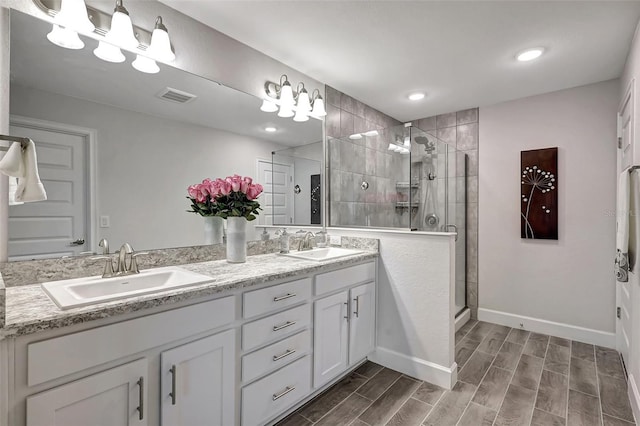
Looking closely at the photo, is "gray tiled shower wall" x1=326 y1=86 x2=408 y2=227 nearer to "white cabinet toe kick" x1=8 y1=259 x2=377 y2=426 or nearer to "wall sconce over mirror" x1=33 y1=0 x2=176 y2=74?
"white cabinet toe kick" x1=8 y1=259 x2=377 y2=426

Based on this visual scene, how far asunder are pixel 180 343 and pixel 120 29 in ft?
5.01

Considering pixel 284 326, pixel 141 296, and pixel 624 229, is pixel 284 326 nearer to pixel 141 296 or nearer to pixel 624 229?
pixel 141 296

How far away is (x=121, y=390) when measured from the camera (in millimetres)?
1069

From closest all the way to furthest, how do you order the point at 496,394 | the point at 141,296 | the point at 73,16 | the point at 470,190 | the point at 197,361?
1. the point at 141,296
2. the point at 197,361
3. the point at 73,16
4. the point at 496,394
5. the point at 470,190

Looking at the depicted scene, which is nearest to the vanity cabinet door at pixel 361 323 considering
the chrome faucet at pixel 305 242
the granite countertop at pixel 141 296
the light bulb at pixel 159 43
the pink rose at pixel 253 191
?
the granite countertop at pixel 141 296

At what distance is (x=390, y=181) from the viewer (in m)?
3.02

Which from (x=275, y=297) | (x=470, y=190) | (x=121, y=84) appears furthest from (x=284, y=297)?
(x=470, y=190)

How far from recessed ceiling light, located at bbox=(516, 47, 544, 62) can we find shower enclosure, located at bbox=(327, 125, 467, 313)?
882 mm

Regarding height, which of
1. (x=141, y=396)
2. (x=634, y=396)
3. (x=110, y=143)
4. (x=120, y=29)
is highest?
(x=120, y=29)

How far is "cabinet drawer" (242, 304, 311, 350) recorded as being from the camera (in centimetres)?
146

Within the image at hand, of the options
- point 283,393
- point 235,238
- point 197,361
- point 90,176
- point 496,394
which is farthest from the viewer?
point 496,394

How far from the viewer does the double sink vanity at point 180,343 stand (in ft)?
3.08

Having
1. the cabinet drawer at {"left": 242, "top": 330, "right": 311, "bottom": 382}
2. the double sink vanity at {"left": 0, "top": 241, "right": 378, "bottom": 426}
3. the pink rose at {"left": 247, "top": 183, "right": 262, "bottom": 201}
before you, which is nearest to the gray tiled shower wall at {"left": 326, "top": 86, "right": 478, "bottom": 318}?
the double sink vanity at {"left": 0, "top": 241, "right": 378, "bottom": 426}

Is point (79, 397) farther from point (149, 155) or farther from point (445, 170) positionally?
point (445, 170)
